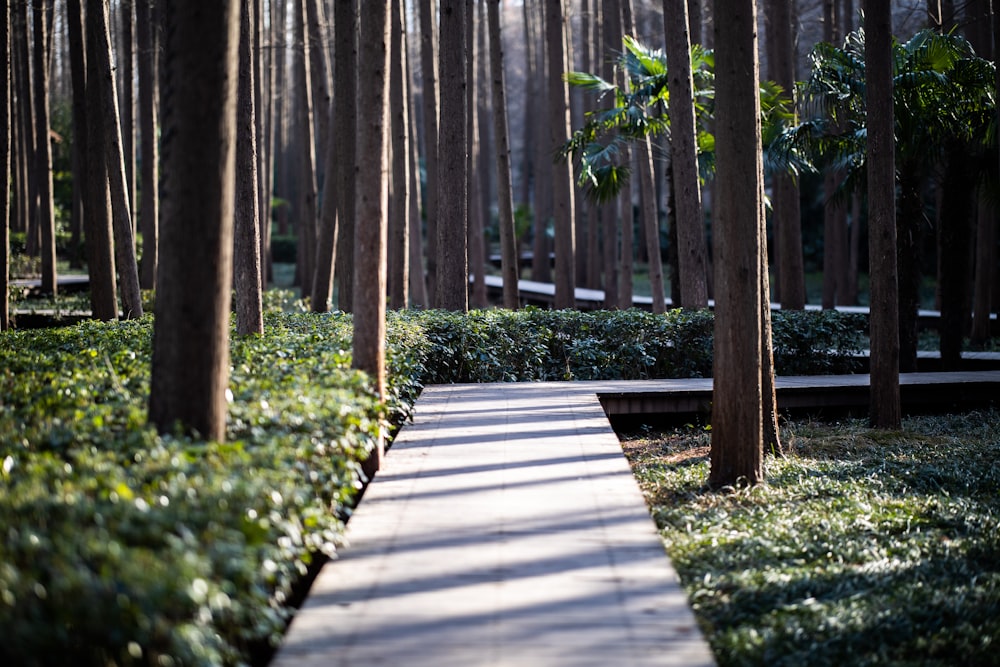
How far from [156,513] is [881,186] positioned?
7597mm

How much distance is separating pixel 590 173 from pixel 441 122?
262 centimetres

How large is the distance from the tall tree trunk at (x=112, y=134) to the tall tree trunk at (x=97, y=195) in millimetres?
37

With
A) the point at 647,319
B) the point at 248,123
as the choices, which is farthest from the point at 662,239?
the point at 248,123

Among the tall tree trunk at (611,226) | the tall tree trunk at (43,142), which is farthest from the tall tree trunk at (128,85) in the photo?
the tall tree trunk at (611,226)

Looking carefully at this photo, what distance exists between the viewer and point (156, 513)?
301 centimetres

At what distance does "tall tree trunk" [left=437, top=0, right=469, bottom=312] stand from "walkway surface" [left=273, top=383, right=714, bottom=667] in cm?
612

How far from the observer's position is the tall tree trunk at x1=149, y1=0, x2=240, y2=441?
4.41 m

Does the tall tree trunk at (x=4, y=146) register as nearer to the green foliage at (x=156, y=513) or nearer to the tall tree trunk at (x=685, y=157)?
the green foliage at (x=156, y=513)

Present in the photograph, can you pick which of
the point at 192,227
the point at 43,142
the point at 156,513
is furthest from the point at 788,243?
the point at 43,142

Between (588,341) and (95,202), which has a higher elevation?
(95,202)

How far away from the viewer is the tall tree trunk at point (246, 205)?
879cm

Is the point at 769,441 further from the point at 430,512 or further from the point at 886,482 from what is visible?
the point at 430,512

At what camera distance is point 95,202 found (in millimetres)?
12914

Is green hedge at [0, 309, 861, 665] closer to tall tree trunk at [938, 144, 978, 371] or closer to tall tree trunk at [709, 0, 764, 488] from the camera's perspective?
tall tree trunk at [709, 0, 764, 488]
